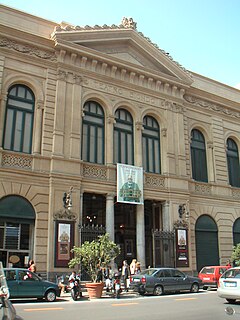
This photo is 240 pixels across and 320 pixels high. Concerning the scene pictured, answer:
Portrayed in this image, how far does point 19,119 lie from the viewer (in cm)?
2259

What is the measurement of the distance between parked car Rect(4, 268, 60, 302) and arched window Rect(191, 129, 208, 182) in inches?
660

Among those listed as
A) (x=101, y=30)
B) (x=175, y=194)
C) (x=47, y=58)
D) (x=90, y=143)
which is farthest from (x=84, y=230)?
(x=101, y=30)

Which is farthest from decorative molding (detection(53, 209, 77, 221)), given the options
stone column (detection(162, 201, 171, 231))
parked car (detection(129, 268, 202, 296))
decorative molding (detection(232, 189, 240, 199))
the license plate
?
decorative molding (detection(232, 189, 240, 199))

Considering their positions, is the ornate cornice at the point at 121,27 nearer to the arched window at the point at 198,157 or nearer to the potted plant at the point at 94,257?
the arched window at the point at 198,157

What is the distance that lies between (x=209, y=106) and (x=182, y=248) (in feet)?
43.7

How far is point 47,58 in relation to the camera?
24.1 m

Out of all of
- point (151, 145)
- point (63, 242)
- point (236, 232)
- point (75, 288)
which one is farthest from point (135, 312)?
point (236, 232)

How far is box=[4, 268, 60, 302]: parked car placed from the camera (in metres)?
15.4

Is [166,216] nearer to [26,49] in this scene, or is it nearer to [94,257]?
[94,257]

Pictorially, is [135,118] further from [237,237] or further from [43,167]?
[237,237]

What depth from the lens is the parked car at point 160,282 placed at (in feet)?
61.7

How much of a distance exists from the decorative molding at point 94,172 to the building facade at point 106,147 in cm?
7

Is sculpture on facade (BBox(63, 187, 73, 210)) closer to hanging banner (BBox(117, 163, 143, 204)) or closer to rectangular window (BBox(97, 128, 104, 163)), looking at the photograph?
hanging banner (BBox(117, 163, 143, 204))

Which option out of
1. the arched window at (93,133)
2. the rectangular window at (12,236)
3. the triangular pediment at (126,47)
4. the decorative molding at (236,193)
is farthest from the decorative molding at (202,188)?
the rectangular window at (12,236)
